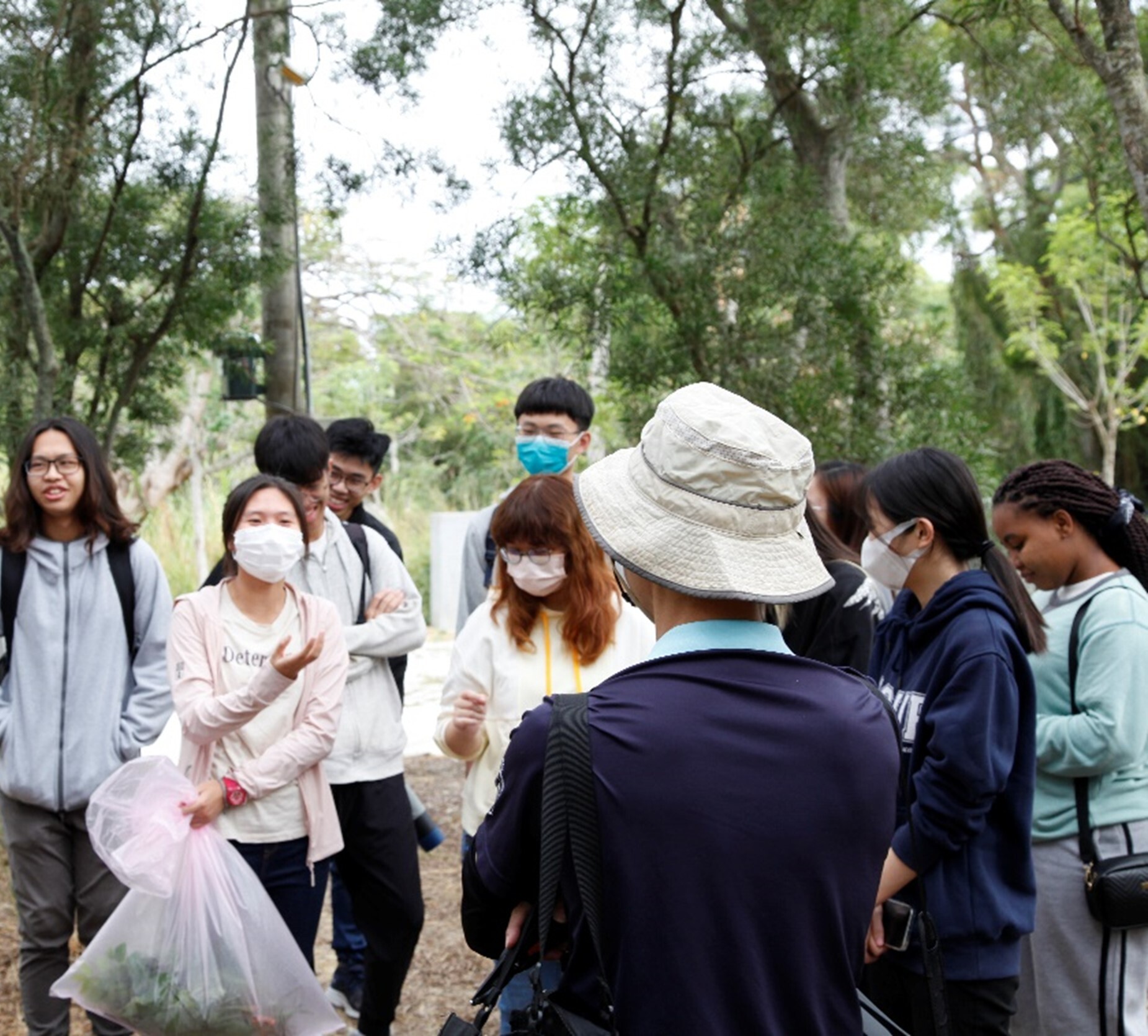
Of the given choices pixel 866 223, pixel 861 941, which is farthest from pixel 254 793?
pixel 866 223

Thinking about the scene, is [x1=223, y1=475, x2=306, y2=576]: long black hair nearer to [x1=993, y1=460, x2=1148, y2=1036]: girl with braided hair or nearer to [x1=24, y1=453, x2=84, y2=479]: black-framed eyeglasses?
[x1=24, y1=453, x2=84, y2=479]: black-framed eyeglasses

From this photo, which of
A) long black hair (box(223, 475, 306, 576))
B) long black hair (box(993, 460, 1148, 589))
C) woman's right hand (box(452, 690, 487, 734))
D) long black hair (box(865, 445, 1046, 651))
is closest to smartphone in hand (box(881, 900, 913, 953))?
long black hair (box(865, 445, 1046, 651))

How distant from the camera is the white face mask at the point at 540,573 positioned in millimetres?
3275

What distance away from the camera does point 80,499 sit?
383 centimetres

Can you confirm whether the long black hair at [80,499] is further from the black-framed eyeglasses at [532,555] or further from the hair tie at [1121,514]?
the hair tie at [1121,514]

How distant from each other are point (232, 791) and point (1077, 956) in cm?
226

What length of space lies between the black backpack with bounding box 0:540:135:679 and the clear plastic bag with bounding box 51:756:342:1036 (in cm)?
68

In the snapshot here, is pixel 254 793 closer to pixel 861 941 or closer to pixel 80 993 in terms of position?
pixel 80 993

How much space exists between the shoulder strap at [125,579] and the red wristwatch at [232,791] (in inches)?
28.2

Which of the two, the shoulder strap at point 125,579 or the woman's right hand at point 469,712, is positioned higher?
the shoulder strap at point 125,579

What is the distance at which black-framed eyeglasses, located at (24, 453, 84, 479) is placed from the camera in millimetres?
3766

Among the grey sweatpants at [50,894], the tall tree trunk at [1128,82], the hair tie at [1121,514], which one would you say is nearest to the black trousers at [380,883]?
the grey sweatpants at [50,894]

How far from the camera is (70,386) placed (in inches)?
241

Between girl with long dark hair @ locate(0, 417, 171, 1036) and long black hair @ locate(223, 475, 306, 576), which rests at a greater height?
long black hair @ locate(223, 475, 306, 576)
